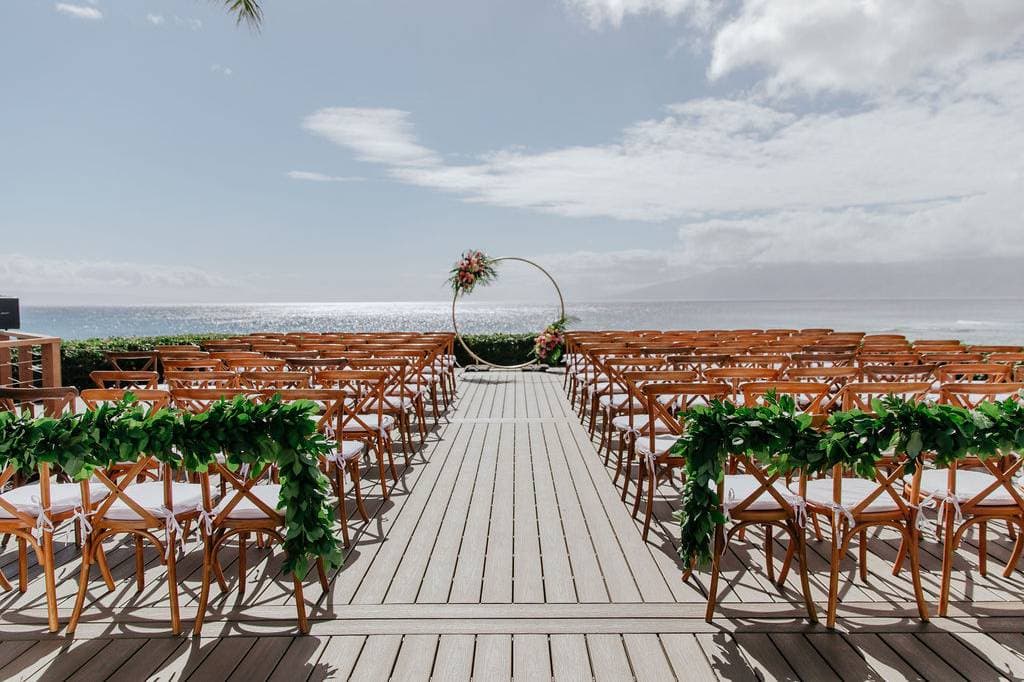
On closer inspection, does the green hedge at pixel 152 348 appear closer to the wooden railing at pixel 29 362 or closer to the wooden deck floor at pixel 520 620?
the wooden railing at pixel 29 362

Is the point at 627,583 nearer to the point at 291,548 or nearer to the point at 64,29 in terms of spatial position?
the point at 291,548

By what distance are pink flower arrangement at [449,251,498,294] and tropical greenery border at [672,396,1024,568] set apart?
10799mm

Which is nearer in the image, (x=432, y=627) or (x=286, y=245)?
(x=432, y=627)

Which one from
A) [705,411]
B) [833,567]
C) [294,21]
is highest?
[294,21]

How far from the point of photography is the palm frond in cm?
887

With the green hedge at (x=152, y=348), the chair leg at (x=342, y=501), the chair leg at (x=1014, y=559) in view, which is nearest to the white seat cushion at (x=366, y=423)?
the chair leg at (x=342, y=501)

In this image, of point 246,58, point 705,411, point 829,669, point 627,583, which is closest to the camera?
point 829,669

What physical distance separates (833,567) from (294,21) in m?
20.2

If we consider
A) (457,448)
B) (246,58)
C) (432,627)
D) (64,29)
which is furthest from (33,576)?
(64,29)

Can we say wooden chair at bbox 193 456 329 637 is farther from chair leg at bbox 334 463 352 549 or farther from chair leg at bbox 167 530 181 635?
chair leg at bbox 334 463 352 549

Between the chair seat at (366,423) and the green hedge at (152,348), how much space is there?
8.46 meters

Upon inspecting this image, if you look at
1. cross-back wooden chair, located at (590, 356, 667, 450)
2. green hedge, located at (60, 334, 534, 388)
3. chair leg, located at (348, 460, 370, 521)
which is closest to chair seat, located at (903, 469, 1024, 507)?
cross-back wooden chair, located at (590, 356, 667, 450)

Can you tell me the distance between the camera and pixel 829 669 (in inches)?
89.6

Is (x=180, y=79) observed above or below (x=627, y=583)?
above
